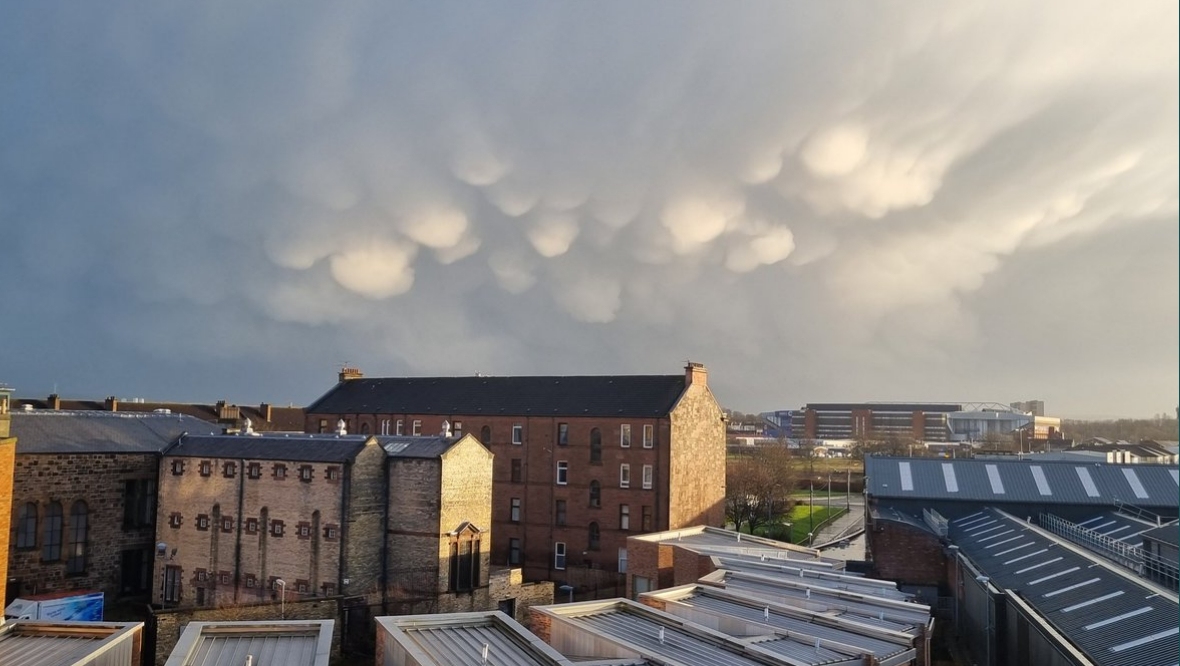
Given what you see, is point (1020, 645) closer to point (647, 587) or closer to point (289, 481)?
point (647, 587)

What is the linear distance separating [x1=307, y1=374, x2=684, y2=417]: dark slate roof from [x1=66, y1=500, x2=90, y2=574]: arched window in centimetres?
2063

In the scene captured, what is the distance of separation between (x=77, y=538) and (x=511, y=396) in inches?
939

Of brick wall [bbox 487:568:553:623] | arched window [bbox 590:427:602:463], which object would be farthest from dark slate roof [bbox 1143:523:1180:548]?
arched window [bbox 590:427:602:463]

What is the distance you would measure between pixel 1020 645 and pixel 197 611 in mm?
24467

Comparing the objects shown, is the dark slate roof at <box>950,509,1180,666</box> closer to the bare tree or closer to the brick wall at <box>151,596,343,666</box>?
the brick wall at <box>151,596,343,666</box>

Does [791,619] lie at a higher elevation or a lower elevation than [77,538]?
higher

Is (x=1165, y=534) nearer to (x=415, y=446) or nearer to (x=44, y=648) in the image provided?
(x=415, y=446)

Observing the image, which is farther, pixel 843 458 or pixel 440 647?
pixel 843 458

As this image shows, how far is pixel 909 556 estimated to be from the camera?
3600 cm

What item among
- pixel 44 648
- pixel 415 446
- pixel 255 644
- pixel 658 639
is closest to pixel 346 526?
pixel 415 446

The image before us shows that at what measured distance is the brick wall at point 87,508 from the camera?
34625mm

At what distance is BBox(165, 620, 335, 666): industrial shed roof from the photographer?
1500cm

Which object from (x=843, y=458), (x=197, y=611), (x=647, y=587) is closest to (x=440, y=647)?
(x=197, y=611)

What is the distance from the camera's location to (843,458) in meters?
128
